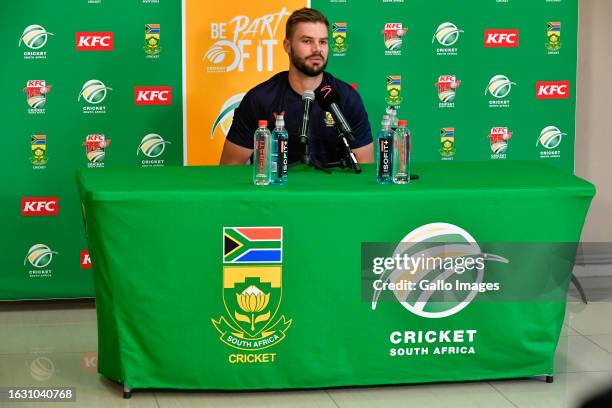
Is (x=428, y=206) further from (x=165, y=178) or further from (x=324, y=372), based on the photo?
(x=165, y=178)

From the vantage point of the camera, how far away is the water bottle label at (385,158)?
3.81 meters

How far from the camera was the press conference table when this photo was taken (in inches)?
143

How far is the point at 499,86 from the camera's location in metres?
5.50

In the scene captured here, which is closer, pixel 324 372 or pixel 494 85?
pixel 324 372

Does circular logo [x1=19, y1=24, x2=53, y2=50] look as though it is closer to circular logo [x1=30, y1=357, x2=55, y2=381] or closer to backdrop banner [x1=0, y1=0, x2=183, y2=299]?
backdrop banner [x1=0, y1=0, x2=183, y2=299]

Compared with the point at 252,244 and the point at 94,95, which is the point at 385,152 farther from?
the point at 94,95

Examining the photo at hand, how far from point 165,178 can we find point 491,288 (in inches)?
55.0

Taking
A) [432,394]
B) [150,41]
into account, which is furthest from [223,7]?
[432,394]

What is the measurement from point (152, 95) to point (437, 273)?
7.19 ft

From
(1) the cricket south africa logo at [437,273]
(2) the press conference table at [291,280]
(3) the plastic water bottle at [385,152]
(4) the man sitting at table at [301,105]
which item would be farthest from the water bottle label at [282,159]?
(4) the man sitting at table at [301,105]

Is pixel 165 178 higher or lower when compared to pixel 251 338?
higher

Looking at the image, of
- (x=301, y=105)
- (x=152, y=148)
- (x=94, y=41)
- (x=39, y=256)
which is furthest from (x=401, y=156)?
(x=39, y=256)

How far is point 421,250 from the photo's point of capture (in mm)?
3771

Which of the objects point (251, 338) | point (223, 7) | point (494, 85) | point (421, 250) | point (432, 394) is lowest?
point (432, 394)
